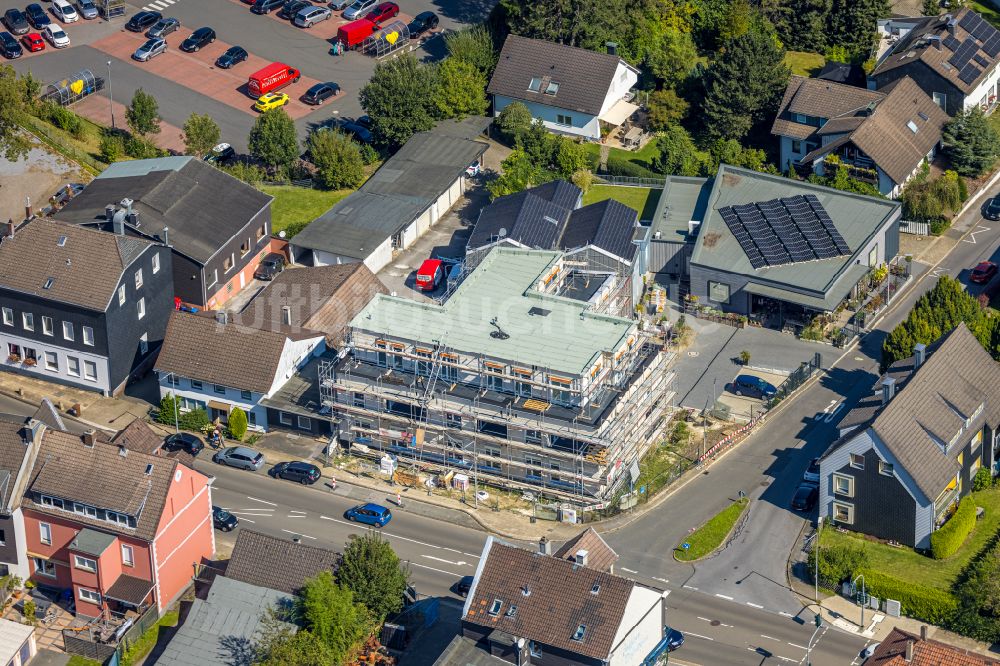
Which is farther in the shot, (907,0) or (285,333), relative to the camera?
(907,0)

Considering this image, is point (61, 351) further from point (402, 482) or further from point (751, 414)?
point (751, 414)

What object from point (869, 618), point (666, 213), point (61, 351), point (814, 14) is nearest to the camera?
point (869, 618)

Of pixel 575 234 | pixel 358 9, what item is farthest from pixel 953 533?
pixel 358 9

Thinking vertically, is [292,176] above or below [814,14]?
below

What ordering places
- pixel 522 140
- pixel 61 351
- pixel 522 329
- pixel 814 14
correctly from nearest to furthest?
pixel 522 329 < pixel 61 351 < pixel 522 140 < pixel 814 14

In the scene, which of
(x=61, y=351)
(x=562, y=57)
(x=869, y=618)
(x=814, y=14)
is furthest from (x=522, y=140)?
(x=869, y=618)

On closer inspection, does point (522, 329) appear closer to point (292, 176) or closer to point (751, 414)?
point (751, 414)

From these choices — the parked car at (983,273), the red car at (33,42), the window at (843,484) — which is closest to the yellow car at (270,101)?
the red car at (33,42)
